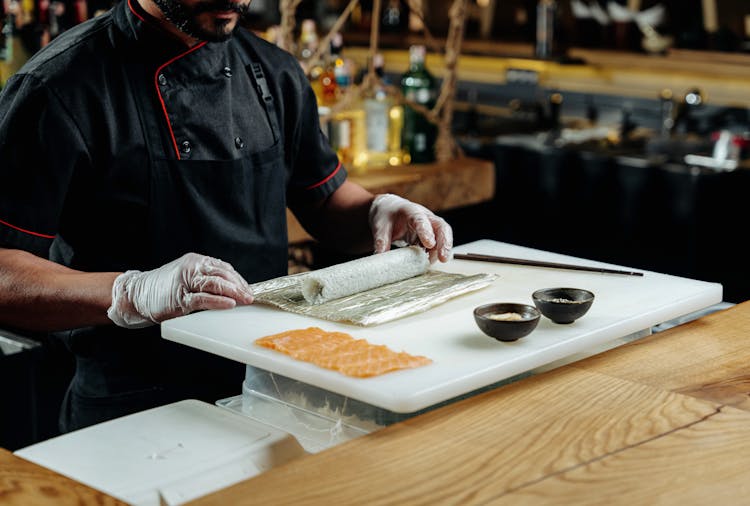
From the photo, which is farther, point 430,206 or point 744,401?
point 430,206

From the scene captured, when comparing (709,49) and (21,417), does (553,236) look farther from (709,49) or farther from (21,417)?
(21,417)

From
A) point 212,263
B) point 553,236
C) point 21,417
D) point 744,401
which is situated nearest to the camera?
point 744,401

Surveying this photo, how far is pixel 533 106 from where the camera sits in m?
6.45

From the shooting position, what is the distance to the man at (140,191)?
82.8 inches

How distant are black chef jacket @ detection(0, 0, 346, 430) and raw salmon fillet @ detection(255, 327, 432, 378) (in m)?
0.53

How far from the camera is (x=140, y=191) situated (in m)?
2.24

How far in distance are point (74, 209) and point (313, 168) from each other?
645mm

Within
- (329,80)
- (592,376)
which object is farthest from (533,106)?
(592,376)

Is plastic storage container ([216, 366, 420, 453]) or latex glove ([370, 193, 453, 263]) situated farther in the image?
latex glove ([370, 193, 453, 263])

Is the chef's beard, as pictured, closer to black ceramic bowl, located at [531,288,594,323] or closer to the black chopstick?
the black chopstick

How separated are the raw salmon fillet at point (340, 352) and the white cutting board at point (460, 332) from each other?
0.02 m

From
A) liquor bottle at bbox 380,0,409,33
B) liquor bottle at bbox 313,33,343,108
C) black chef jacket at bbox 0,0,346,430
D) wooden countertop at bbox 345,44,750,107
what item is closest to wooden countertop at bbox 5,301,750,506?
black chef jacket at bbox 0,0,346,430

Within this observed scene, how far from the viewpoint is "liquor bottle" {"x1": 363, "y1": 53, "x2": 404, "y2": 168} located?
4062 millimetres

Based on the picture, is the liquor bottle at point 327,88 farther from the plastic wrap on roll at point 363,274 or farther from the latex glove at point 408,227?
the plastic wrap on roll at point 363,274
